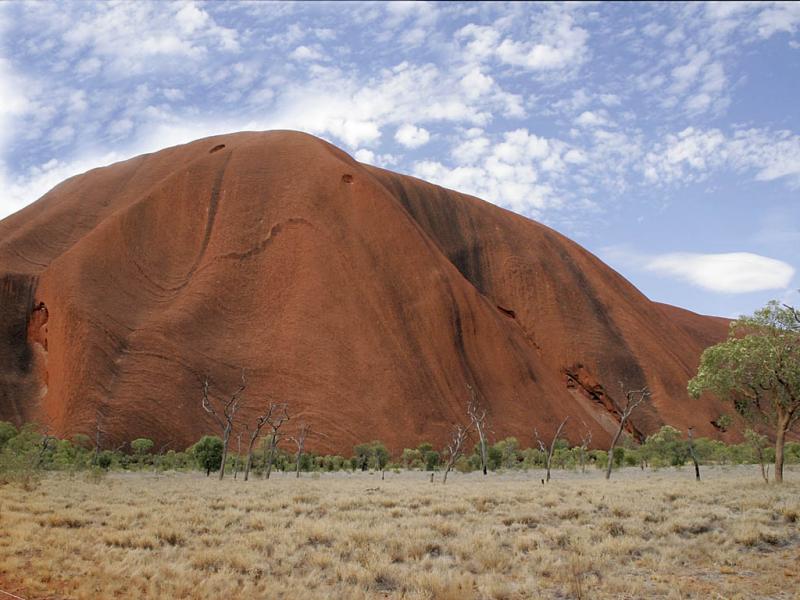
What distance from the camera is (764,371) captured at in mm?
20219

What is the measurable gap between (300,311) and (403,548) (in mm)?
45756

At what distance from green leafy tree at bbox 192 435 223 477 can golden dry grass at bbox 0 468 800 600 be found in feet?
76.4

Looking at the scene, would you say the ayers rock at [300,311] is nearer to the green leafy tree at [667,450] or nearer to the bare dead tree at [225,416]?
the bare dead tree at [225,416]

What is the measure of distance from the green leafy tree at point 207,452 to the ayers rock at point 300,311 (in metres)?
6.54

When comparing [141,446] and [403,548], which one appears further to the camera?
[141,446]

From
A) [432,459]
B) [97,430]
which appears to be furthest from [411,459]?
[97,430]

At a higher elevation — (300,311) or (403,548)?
(300,311)

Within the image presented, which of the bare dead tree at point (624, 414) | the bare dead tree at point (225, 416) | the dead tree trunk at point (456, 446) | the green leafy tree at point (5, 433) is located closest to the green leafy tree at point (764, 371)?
Answer: the bare dead tree at point (624, 414)

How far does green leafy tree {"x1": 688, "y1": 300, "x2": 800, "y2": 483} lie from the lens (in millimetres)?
19891

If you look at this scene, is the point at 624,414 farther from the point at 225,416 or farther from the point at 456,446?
the point at 225,416

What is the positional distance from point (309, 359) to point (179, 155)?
36.1 meters

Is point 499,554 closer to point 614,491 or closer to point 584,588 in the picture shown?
point 584,588

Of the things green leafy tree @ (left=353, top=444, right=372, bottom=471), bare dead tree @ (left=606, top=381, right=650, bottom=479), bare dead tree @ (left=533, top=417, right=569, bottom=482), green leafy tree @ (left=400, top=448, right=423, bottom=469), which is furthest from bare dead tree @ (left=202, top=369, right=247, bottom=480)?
bare dead tree @ (left=606, top=381, right=650, bottom=479)

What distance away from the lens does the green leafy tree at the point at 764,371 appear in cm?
1989
